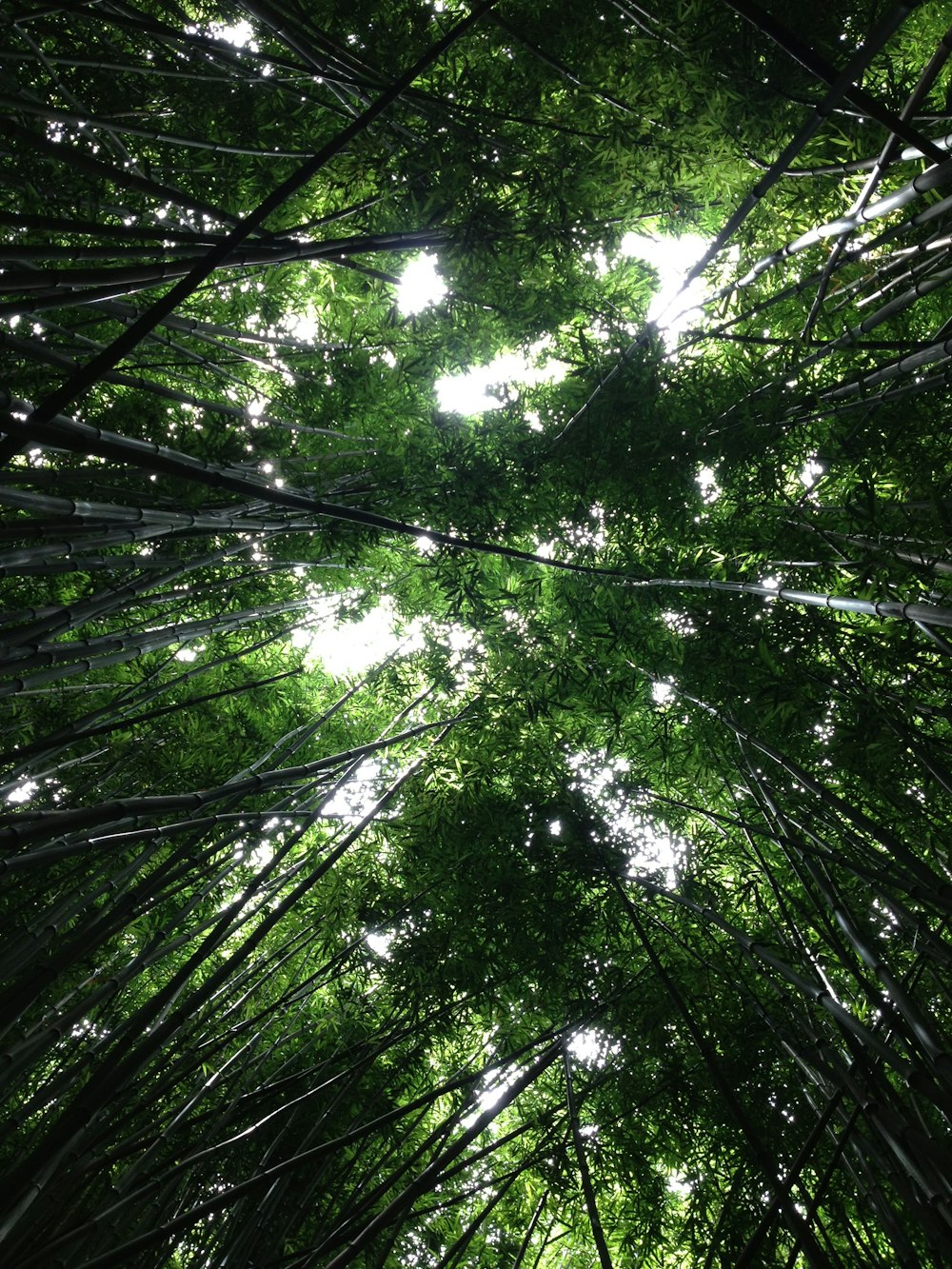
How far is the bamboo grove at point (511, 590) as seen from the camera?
1.84 metres

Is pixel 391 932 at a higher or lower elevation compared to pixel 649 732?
lower

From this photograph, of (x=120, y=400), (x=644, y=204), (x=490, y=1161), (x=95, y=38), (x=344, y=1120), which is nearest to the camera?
(x=95, y=38)

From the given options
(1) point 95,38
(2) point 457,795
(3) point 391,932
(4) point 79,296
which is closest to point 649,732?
(2) point 457,795

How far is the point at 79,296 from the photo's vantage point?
1.25 metres

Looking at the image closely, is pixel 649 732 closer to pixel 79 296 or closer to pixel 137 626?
pixel 137 626

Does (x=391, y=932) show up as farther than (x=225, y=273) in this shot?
Yes

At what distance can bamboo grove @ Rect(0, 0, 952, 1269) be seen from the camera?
72.6 inches

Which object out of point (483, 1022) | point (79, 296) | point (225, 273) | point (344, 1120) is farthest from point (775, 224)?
point (344, 1120)

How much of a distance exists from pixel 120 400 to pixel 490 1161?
12.1 feet

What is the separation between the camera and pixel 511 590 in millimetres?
3664

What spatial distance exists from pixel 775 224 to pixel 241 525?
7.25ft

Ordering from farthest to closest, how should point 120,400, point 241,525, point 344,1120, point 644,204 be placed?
1. point 120,400
2. point 344,1120
3. point 644,204
4. point 241,525

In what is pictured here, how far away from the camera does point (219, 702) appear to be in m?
3.62

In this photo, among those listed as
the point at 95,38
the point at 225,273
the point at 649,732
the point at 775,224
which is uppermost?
the point at 95,38
